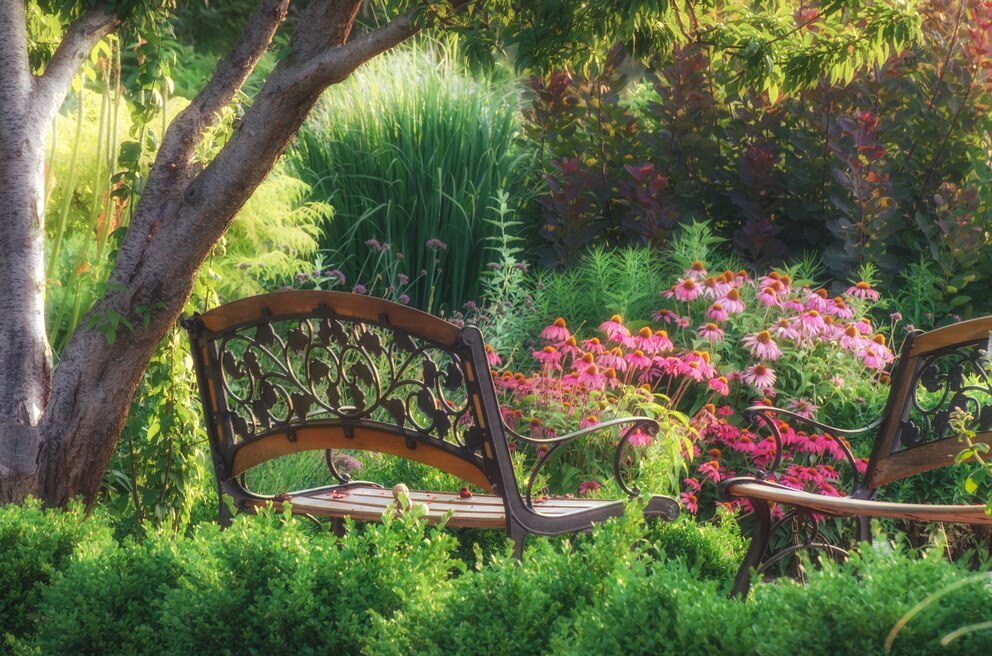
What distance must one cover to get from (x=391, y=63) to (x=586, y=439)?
17.5 ft

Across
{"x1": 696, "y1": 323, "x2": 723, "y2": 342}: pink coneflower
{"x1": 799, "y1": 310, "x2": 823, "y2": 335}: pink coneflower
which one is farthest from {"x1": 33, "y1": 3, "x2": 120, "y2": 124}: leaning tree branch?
{"x1": 799, "y1": 310, "x2": 823, "y2": 335}: pink coneflower

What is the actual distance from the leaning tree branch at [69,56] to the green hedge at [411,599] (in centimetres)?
149

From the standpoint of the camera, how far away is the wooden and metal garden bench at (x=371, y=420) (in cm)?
305

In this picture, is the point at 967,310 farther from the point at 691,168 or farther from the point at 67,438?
the point at 67,438

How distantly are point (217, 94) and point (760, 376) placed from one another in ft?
8.33

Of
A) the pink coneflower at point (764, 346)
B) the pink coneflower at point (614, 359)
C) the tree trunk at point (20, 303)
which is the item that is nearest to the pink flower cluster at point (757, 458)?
the pink coneflower at point (764, 346)

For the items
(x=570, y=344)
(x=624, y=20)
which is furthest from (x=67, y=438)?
(x=624, y=20)

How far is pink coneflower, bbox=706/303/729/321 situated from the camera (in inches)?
195

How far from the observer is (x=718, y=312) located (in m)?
5.01

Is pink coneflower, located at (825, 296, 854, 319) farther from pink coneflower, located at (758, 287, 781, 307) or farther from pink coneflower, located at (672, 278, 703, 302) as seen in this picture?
pink coneflower, located at (672, 278, 703, 302)

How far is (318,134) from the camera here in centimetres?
825

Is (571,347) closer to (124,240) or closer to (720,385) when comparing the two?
(720,385)

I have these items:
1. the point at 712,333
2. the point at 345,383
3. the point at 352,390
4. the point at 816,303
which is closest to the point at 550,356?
the point at 712,333

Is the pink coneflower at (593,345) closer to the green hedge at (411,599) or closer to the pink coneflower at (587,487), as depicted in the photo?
the pink coneflower at (587,487)
